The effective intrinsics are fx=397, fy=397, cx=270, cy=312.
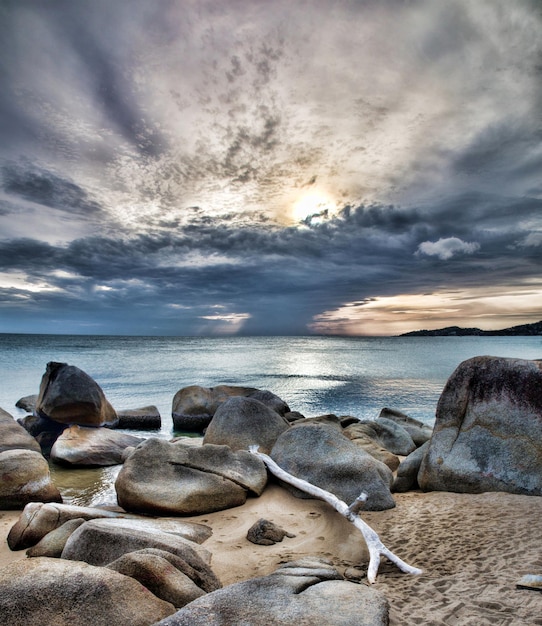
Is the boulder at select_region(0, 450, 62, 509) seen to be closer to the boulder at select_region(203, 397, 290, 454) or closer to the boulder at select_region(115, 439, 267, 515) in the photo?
the boulder at select_region(115, 439, 267, 515)

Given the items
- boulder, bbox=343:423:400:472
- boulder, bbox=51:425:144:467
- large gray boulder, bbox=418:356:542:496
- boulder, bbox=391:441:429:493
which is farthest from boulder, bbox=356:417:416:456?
boulder, bbox=51:425:144:467

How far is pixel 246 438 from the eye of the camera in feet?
29.1

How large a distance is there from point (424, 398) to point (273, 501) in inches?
710

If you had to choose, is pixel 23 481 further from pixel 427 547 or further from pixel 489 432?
pixel 489 432

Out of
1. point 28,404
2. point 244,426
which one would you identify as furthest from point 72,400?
point 244,426

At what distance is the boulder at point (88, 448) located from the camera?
31.9ft

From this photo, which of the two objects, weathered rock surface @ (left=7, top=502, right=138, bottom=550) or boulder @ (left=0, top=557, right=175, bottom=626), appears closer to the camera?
boulder @ (left=0, top=557, right=175, bottom=626)

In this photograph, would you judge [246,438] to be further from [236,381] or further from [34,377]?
[34,377]

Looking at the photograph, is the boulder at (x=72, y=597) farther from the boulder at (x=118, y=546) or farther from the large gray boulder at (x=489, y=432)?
the large gray boulder at (x=489, y=432)

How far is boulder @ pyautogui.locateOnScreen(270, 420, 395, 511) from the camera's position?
20.9 feet

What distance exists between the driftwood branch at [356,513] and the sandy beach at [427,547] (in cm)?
11

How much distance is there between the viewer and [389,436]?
1198cm

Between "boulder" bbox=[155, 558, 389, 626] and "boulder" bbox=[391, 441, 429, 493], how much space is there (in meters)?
4.55

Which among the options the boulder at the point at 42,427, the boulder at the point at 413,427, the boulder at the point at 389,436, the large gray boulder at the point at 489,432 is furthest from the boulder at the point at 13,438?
the boulder at the point at 413,427
